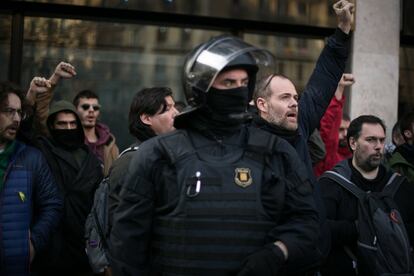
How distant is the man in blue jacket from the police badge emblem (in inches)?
83.5

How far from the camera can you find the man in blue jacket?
13.3ft

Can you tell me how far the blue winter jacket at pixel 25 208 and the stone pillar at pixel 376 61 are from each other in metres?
4.02

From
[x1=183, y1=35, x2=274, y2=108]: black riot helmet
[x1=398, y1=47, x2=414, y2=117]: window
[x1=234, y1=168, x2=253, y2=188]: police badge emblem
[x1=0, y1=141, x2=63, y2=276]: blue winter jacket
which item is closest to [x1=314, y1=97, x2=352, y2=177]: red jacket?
[x1=0, y1=141, x2=63, y2=276]: blue winter jacket

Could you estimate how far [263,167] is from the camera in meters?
2.51

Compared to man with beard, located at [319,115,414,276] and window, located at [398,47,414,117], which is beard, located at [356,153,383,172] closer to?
man with beard, located at [319,115,414,276]

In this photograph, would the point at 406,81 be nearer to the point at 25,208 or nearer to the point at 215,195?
the point at 25,208

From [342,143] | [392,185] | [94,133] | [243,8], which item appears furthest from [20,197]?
[243,8]

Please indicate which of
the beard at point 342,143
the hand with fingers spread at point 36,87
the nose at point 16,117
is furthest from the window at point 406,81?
the nose at point 16,117

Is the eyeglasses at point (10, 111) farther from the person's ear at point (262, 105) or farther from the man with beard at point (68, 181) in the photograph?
the person's ear at point (262, 105)

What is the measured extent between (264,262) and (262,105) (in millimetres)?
1442

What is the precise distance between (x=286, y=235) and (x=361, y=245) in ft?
5.06

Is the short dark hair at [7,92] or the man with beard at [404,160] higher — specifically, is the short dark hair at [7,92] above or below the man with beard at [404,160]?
above

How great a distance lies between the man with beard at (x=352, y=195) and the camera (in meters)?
3.95

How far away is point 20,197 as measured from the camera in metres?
4.11
